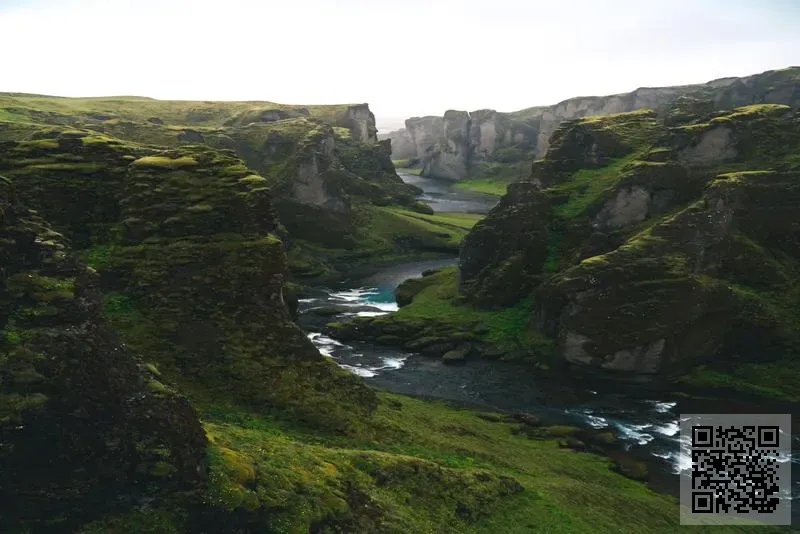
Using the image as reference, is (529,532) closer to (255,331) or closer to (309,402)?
(309,402)

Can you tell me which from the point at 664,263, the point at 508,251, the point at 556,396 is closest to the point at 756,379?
the point at 664,263

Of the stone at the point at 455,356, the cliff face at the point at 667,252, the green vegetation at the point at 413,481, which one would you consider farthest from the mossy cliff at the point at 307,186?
the green vegetation at the point at 413,481

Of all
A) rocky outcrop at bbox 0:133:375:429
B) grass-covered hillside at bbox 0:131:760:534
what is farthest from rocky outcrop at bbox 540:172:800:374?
rocky outcrop at bbox 0:133:375:429

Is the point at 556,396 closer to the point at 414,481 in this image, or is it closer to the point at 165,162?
the point at 414,481

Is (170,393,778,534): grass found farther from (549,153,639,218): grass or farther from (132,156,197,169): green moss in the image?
(549,153,639,218): grass

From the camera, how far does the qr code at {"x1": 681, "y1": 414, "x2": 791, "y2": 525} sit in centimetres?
4084

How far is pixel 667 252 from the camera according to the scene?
67188 millimetres

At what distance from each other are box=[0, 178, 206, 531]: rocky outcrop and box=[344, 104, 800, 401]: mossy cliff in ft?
171

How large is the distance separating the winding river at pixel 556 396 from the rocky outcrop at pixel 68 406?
3556 centimetres

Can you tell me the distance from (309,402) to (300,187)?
95.4m

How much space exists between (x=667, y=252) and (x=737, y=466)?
2710 centimetres

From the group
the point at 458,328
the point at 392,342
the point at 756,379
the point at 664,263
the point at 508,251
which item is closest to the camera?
the point at 756,379

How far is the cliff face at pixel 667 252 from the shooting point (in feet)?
209

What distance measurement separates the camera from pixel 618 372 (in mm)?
63500
